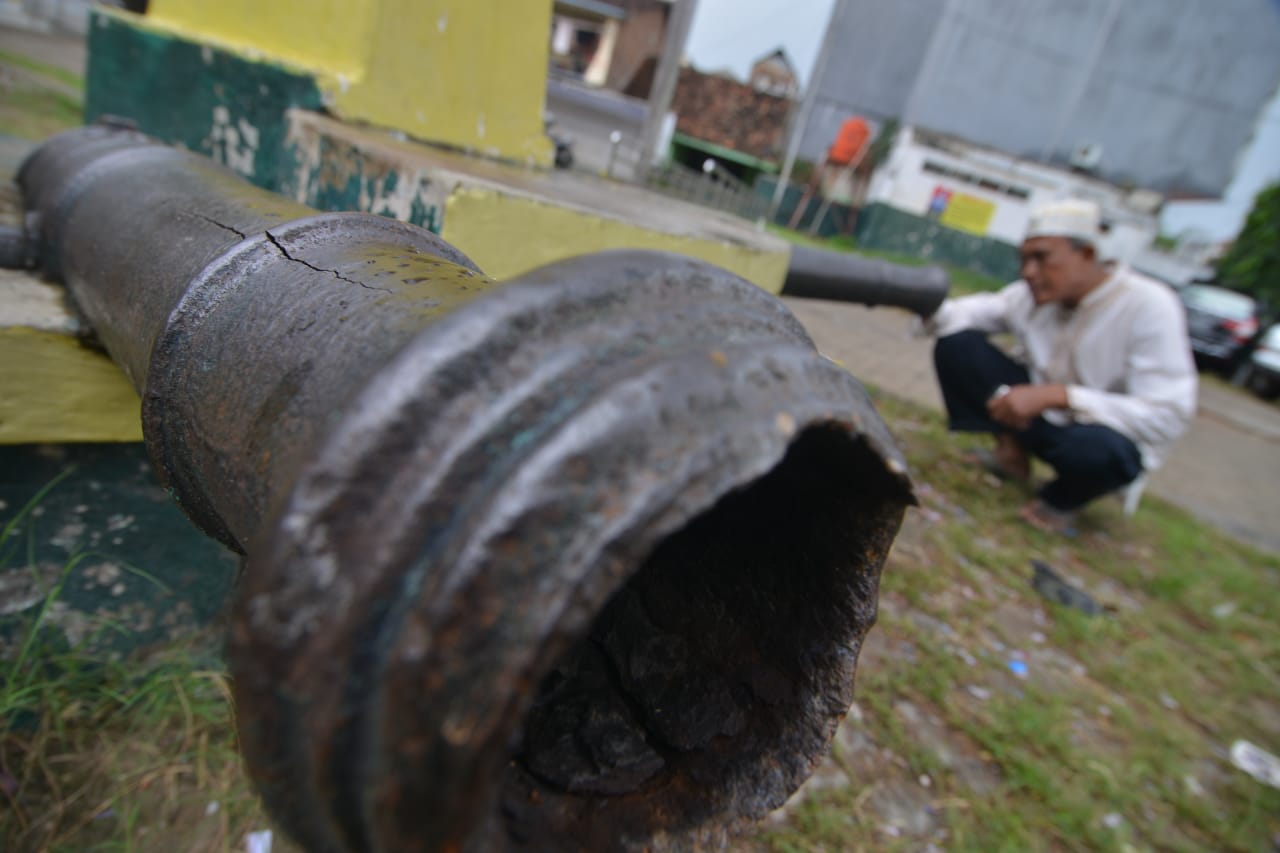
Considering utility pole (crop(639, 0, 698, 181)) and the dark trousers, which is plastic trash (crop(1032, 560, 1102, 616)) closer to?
the dark trousers

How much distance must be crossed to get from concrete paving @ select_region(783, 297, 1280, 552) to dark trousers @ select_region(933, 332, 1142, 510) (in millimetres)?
455

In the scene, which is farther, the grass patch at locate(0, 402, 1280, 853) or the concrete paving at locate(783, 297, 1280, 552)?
the concrete paving at locate(783, 297, 1280, 552)

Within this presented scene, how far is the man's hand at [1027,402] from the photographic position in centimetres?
340

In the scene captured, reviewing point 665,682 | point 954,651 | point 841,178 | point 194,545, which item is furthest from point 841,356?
point 841,178

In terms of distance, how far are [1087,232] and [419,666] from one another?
3783mm

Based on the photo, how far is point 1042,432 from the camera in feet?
11.8

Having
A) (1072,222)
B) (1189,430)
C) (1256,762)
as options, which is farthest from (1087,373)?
(1189,430)

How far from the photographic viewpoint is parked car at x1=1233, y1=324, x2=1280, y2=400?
37.1ft

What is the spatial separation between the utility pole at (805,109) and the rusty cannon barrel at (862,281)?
1542cm

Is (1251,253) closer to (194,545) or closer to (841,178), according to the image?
(841,178)

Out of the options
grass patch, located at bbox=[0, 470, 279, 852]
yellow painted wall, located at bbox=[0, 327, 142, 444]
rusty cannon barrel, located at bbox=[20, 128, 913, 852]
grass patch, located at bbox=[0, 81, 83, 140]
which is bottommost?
grass patch, located at bbox=[0, 470, 279, 852]

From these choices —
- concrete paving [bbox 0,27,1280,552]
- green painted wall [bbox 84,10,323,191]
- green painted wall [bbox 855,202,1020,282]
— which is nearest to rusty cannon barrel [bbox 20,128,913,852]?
green painted wall [bbox 84,10,323,191]

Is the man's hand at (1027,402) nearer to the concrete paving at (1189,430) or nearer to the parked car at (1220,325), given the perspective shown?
the concrete paving at (1189,430)

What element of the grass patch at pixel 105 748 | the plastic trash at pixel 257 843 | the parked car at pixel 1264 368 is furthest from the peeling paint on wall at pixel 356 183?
the parked car at pixel 1264 368
